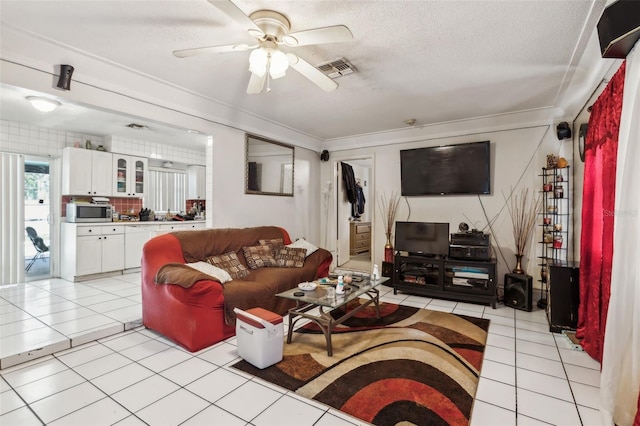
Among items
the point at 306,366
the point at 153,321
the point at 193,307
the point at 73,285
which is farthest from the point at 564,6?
the point at 73,285

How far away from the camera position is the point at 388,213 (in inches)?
200

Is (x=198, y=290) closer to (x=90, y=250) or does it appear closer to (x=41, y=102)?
(x=41, y=102)

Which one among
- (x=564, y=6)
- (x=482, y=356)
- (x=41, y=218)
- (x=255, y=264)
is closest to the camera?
(x=564, y=6)

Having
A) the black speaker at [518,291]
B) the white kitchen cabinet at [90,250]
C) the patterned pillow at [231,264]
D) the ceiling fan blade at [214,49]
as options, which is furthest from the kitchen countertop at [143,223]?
the black speaker at [518,291]

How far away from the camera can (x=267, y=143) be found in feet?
15.2

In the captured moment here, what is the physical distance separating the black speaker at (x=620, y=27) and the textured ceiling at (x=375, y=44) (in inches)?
12.5

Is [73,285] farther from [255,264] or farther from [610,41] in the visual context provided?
[610,41]

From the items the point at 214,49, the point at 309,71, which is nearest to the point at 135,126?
the point at 214,49

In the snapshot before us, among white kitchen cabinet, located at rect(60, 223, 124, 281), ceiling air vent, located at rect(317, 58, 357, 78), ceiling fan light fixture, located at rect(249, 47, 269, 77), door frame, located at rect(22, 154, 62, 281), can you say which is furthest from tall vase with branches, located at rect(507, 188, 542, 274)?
door frame, located at rect(22, 154, 62, 281)

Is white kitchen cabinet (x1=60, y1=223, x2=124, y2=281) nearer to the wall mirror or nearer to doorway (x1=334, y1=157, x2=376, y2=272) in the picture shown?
the wall mirror

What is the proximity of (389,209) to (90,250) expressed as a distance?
4.82 m

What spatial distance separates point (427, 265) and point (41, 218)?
632 centimetres

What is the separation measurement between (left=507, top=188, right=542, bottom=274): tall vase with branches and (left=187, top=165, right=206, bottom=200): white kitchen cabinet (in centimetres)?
588

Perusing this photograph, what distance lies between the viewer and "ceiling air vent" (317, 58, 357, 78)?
268 cm
